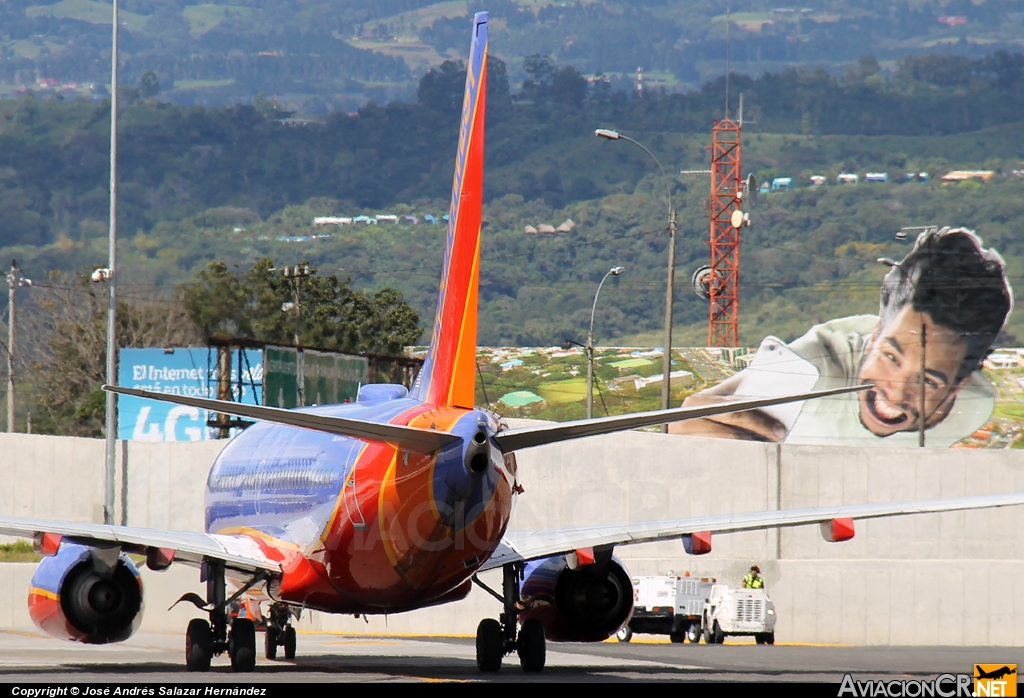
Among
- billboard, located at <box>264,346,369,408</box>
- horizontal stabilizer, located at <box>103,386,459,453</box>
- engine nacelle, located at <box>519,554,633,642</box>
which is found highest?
billboard, located at <box>264,346,369,408</box>

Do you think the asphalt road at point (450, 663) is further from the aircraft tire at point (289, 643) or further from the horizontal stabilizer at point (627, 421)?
the horizontal stabilizer at point (627, 421)

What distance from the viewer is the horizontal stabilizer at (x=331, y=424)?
53.5 feet

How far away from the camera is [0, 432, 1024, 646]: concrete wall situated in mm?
39719

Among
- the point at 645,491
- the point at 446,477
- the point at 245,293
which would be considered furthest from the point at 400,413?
the point at 245,293

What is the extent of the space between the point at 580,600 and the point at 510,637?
1979 millimetres

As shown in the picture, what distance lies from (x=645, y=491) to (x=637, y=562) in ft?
13.6

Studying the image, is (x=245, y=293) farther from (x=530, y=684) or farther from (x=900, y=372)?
(x=530, y=684)

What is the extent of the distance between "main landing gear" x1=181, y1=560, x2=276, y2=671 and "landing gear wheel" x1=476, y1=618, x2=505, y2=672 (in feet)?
11.2

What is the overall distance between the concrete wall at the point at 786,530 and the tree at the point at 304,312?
108 feet

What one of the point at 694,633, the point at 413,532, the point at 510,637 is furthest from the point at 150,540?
the point at 694,633

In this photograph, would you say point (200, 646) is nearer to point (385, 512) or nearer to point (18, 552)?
point (385, 512)

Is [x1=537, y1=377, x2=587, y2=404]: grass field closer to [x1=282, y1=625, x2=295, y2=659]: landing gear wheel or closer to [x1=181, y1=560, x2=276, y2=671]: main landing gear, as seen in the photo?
[x1=282, y1=625, x2=295, y2=659]: landing gear wheel

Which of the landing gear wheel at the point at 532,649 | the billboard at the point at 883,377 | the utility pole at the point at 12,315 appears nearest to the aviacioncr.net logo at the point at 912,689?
the landing gear wheel at the point at 532,649

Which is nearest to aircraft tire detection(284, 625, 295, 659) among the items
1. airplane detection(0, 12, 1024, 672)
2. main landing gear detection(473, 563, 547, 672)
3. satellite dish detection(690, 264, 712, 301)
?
airplane detection(0, 12, 1024, 672)
